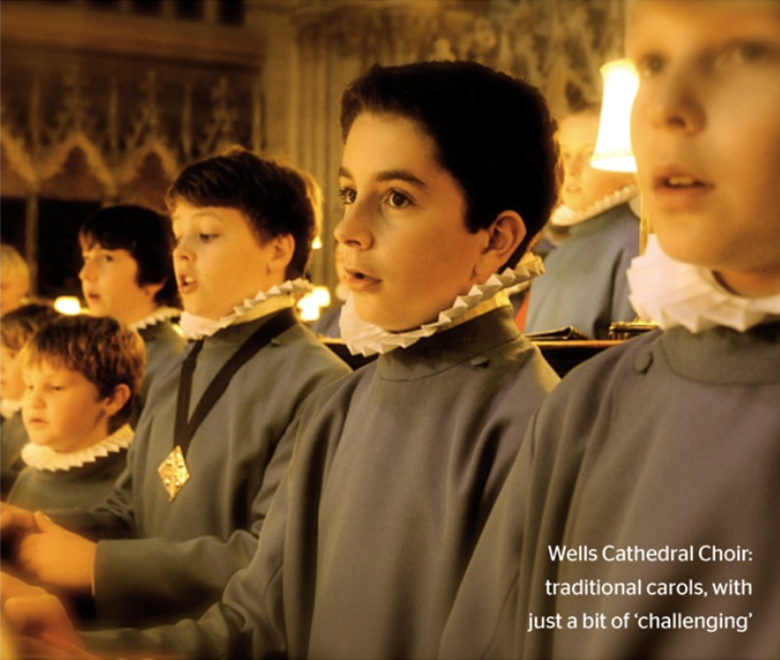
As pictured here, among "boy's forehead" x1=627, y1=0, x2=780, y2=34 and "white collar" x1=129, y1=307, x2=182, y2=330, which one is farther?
"white collar" x1=129, y1=307, x2=182, y2=330

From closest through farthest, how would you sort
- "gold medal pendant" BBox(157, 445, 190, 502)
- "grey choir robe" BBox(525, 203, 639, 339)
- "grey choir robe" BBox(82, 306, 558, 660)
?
"grey choir robe" BBox(82, 306, 558, 660)
"grey choir robe" BBox(525, 203, 639, 339)
"gold medal pendant" BBox(157, 445, 190, 502)

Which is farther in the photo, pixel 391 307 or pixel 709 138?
pixel 391 307

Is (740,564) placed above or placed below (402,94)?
below

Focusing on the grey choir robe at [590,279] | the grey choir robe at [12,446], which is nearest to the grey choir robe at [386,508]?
the grey choir robe at [590,279]

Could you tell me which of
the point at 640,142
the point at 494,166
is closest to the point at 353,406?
the point at 494,166

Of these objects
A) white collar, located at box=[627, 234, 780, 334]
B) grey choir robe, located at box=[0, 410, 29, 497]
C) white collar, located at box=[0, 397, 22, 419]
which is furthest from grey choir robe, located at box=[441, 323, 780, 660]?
white collar, located at box=[0, 397, 22, 419]

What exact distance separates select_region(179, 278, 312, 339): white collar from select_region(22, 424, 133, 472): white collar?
223 millimetres

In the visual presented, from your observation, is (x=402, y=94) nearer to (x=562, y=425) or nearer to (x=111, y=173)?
(x=562, y=425)

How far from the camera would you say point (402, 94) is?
675 millimetres

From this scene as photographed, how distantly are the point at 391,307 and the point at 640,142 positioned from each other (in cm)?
23

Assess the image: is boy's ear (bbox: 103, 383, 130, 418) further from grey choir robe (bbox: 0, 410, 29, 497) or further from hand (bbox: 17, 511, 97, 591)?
hand (bbox: 17, 511, 97, 591)

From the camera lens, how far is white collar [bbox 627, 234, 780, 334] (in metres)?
0.45

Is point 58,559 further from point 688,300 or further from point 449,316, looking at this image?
point 688,300

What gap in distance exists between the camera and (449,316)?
2.16 ft
